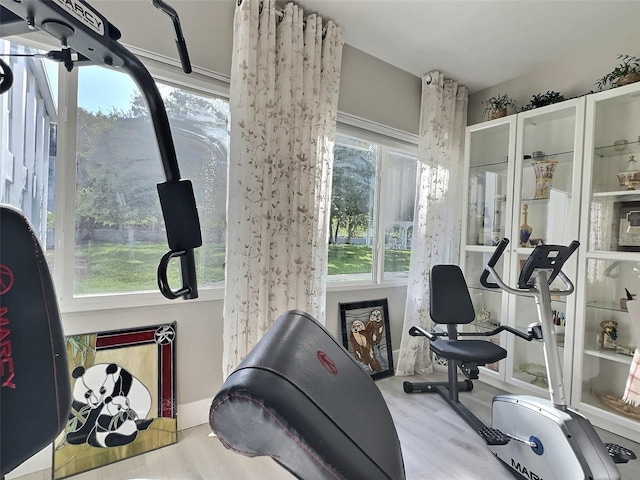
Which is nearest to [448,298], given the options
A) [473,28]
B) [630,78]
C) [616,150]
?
[616,150]

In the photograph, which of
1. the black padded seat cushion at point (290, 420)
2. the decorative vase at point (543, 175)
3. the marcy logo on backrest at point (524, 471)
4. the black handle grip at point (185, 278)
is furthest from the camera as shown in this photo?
the decorative vase at point (543, 175)

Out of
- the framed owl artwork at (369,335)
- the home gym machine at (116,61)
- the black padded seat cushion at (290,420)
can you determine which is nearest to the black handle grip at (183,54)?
the home gym machine at (116,61)

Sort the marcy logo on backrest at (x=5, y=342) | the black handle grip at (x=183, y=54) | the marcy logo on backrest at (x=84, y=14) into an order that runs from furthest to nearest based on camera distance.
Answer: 1. the black handle grip at (x=183, y=54)
2. the marcy logo on backrest at (x=84, y=14)
3. the marcy logo on backrest at (x=5, y=342)

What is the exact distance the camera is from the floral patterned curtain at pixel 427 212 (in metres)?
2.83

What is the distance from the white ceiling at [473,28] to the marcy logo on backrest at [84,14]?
158 cm

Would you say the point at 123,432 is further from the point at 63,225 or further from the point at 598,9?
the point at 598,9

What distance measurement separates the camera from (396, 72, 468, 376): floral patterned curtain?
2.83 m

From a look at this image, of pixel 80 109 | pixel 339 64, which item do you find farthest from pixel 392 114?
pixel 80 109

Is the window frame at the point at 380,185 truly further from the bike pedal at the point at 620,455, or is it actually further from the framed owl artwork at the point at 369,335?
the bike pedal at the point at 620,455

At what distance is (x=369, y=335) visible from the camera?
2754 mm

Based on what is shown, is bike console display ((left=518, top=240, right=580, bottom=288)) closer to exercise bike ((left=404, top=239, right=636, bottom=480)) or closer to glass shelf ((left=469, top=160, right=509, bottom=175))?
exercise bike ((left=404, top=239, right=636, bottom=480))

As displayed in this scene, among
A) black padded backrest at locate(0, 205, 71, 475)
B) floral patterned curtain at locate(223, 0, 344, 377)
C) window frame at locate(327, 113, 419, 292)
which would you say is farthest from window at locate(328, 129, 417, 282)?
black padded backrest at locate(0, 205, 71, 475)

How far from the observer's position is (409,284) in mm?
2854

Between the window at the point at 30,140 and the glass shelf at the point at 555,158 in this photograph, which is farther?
the glass shelf at the point at 555,158
